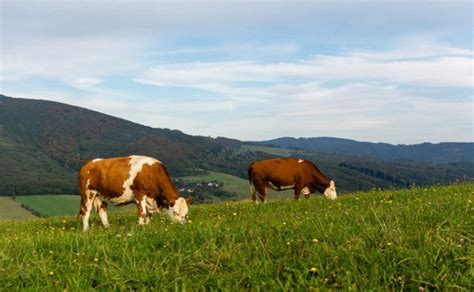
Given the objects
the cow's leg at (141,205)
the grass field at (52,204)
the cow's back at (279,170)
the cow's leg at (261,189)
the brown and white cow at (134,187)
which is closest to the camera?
the cow's leg at (141,205)

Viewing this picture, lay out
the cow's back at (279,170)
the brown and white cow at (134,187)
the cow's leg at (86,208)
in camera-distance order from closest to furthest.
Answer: the brown and white cow at (134,187) < the cow's leg at (86,208) < the cow's back at (279,170)

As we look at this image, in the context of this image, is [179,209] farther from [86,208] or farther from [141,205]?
[86,208]

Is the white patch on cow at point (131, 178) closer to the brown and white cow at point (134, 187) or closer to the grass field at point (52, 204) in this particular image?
the brown and white cow at point (134, 187)

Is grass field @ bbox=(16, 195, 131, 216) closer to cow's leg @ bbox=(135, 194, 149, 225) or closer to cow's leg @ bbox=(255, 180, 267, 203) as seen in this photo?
cow's leg @ bbox=(255, 180, 267, 203)

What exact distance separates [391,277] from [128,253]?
4.10 metres

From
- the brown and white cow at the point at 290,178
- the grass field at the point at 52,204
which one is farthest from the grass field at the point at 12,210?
the brown and white cow at the point at 290,178

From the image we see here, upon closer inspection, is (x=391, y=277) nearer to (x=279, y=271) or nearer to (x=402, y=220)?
(x=279, y=271)

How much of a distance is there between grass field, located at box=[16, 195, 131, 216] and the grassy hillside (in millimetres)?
144880

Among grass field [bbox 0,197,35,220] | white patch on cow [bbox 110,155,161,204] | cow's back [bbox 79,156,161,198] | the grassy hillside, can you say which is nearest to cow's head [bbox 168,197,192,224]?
cow's back [bbox 79,156,161,198]

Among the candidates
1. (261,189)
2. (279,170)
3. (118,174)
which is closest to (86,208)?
(118,174)

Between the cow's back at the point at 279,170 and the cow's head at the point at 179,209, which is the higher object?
the cow's back at the point at 279,170

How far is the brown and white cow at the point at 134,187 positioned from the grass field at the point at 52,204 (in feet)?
442

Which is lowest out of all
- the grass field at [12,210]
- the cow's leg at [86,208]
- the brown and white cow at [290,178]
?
the grass field at [12,210]

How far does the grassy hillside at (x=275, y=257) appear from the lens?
5.82 meters
